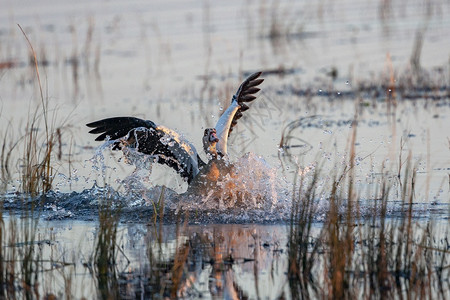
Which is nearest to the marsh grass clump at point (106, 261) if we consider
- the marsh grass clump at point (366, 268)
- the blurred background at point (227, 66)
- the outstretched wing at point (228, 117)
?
the marsh grass clump at point (366, 268)

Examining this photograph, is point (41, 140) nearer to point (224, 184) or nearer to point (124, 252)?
point (224, 184)

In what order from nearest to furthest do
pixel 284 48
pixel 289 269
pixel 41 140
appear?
pixel 289 269
pixel 41 140
pixel 284 48

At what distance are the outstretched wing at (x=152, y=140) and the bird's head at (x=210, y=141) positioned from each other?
0.14m

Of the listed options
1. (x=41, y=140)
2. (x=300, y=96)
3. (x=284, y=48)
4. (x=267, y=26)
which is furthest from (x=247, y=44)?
(x=41, y=140)

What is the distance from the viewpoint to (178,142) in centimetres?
786

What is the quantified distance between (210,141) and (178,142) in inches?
15.8

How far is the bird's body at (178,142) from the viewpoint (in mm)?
7917

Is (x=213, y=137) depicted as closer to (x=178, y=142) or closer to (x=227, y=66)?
(x=178, y=142)

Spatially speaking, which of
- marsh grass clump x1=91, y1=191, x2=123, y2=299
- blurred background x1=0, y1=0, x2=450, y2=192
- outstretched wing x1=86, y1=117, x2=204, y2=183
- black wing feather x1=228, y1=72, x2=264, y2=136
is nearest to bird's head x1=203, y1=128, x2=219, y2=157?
outstretched wing x1=86, y1=117, x2=204, y2=183

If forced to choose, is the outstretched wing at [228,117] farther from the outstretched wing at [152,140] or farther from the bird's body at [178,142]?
the outstretched wing at [152,140]

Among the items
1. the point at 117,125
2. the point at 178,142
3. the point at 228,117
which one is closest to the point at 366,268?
the point at 178,142

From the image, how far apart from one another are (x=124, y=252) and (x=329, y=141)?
4.25 metres

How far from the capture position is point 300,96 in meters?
13.2

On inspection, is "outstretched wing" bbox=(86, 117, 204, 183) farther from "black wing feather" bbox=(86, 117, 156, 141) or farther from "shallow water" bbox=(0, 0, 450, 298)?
"shallow water" bbox=(0, 0, 450, 298)
